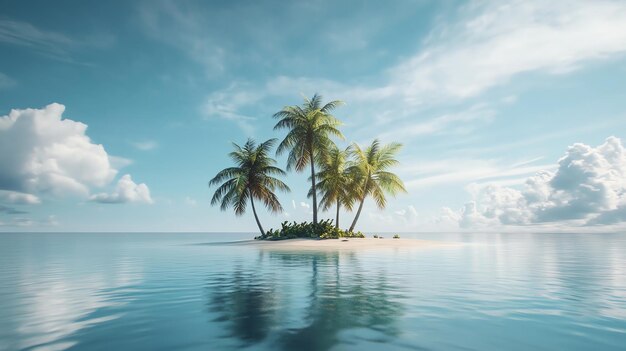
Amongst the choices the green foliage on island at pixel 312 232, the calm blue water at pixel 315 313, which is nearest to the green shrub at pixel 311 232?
the green foliage on island at pixel 312 232

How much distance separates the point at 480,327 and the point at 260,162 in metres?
34.5

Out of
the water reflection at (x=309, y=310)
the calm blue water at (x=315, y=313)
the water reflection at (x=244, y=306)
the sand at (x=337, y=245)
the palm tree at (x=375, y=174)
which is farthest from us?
the palm tree at (x=375, y=174)

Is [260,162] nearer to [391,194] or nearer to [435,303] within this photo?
[391,194]

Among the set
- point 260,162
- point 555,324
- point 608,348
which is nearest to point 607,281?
point 555,324

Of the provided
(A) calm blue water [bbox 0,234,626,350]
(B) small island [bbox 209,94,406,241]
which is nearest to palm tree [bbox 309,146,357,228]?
(B) small island [bbox 209,94,406,241]

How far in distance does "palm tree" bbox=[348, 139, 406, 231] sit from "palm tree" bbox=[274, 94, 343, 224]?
400 centimetres

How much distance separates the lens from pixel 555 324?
21.2 feet

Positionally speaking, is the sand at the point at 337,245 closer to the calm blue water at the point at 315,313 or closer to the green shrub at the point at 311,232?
the green shrub at the point at 311,232

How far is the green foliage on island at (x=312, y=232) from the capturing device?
35031mm

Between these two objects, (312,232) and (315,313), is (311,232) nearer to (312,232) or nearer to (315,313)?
(312,232)

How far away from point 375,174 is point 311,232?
9.71 meters

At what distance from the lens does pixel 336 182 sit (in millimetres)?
38469

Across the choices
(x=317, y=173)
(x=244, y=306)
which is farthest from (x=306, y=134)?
(x=244, y=306)

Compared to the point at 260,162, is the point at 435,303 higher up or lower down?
lower down
